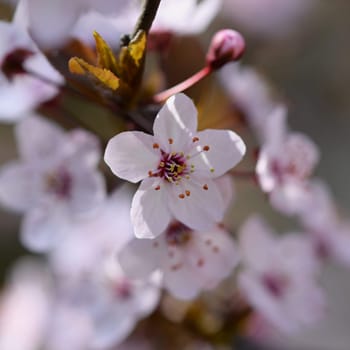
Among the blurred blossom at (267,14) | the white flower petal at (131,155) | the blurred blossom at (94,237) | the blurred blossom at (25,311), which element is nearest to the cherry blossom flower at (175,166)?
the white flower petal at (131,155)

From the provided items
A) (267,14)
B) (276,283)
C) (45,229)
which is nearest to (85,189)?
(45,229)

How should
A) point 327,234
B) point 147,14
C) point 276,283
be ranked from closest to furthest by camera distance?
point 147,14
point 276,283
point 327,234

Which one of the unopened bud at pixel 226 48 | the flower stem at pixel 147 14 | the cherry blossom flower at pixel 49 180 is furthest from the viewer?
the cherry blossom flower at pixel 49 180

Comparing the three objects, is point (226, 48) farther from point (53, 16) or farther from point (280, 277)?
point (280, 277)

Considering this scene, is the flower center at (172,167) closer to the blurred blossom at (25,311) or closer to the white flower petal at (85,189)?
the white flower petal at (85,189)

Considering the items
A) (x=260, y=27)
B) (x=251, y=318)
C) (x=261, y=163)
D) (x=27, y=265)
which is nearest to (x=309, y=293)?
(x=251, y=318)

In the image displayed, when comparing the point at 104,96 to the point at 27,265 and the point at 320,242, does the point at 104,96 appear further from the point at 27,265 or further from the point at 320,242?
the point at 27,265

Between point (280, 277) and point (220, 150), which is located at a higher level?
point (220, 150)
